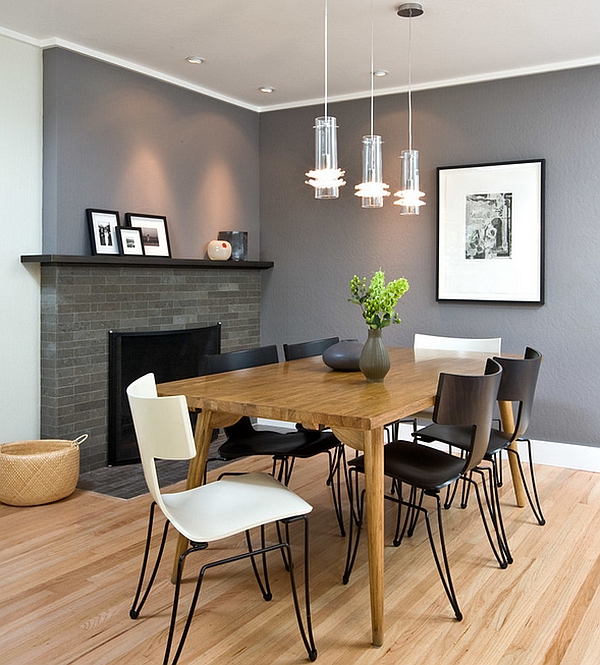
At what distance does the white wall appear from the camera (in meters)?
4.17

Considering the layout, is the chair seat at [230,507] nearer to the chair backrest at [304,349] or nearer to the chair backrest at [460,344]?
the chair backrest at [304,349]

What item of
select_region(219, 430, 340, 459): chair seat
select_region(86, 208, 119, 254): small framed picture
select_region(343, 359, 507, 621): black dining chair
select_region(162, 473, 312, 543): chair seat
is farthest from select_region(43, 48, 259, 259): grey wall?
select_region(343, 359, 507, 621): black dining chair

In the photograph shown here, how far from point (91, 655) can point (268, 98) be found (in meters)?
4.42

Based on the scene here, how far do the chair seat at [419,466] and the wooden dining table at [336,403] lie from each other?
283 mm

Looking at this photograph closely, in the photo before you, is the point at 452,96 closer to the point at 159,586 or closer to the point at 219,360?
the point at 219,360

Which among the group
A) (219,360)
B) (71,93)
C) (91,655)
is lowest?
(91,655)

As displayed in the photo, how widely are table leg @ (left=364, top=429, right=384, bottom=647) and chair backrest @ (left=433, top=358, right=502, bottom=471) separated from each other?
374 mm

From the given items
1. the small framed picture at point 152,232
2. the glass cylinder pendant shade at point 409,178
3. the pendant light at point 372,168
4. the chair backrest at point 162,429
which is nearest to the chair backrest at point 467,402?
the chair backrest at point 162,429

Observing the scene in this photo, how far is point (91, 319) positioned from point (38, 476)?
109cm

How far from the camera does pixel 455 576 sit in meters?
2.98

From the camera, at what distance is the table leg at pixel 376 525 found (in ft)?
7.83

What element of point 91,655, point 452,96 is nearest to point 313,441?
point 91,655

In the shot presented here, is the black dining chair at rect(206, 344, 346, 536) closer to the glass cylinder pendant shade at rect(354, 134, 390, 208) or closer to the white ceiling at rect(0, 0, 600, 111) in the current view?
the glass cylinder pendant shade at rect(354, 134, 390, 208)

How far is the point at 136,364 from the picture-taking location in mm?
4812
